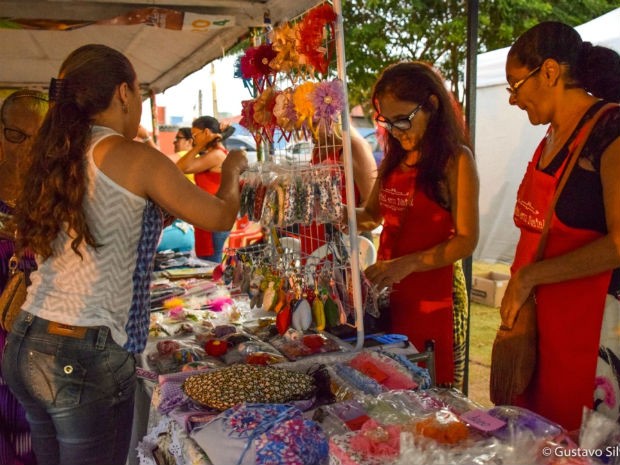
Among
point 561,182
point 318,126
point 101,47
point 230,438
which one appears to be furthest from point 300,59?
point 230,438

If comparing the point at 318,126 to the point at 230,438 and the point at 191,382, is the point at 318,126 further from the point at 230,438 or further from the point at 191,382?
the point at 230,438

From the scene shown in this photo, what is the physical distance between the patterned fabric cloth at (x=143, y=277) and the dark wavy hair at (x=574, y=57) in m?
1.13

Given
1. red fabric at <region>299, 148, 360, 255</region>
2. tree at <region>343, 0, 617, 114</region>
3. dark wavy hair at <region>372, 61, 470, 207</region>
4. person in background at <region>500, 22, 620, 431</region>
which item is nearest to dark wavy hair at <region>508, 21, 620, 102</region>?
person in background at <region>500, 22, 620, 431</region>

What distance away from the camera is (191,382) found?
5.51 ft

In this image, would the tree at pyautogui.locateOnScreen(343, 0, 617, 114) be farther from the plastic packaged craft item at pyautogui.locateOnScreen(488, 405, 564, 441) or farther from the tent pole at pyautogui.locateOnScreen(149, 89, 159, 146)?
the plastic packaged craft item at pyautogui.locateOnScreen(488, 405, 564, 441)

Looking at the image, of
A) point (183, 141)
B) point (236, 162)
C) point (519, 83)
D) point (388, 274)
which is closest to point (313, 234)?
point (388, 274)

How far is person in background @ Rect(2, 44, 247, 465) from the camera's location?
1541 mm

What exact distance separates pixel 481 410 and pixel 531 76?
95 centimetres

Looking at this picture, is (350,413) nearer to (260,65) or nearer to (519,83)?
(519,83)

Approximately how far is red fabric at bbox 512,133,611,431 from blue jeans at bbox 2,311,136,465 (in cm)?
120

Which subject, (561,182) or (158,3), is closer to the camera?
(561,182)

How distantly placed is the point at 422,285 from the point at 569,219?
2.52 ft

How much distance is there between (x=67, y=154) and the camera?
60.3 inches

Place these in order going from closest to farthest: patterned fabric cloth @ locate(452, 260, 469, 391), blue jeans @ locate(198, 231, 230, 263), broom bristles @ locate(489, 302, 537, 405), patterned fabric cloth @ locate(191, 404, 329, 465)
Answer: patterned fabric cloth @ locate(191, 404, 329, 465)
broom bristles @ locate(489, 302, 537, 405)
patterned fabric cloth @ locate(452, 260, 469, 391)
blue jeans @ locate(198, 231, 230, 263)
